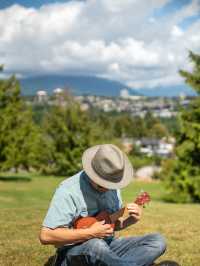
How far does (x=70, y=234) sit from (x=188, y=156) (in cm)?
2322

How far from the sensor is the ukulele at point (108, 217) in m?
5.41

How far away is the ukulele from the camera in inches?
213

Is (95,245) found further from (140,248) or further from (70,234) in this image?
(140,248)

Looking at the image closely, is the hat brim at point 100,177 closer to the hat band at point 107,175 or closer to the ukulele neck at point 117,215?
the hat band at point 107,175

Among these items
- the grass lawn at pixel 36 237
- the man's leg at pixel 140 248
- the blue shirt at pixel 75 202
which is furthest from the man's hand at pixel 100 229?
the grass lawn at pixel 36 237

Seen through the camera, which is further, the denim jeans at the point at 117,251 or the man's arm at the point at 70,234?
the denim jeans at the point at 117,251

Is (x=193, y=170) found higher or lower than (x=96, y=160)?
lower

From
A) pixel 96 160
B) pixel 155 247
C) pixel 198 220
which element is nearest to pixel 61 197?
pixel 96 160

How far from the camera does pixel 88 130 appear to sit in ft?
176

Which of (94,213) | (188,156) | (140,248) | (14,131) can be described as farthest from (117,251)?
(14,131)

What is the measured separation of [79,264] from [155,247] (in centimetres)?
84

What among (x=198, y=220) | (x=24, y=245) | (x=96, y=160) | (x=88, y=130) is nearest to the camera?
(x=96, y=160)

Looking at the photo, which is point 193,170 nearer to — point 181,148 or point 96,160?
point 181,148

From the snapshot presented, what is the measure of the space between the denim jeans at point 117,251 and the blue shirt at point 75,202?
0.29 metres
